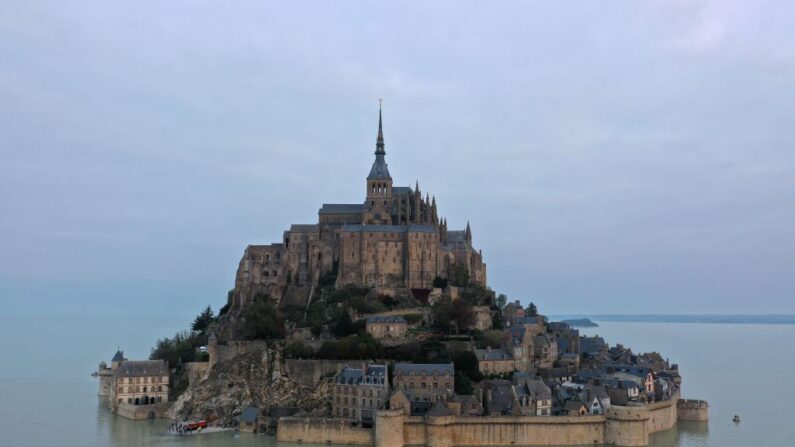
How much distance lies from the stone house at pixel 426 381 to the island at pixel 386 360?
0.09m

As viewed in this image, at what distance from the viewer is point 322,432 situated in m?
45.7

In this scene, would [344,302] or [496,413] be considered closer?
[496,413]

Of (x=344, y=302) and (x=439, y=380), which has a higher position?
(x=344, y=302)

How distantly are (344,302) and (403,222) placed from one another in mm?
11091

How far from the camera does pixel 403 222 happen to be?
69.6 metres

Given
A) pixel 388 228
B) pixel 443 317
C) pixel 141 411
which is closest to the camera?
pixel 141 411

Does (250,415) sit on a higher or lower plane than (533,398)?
lower

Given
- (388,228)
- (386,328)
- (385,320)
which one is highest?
(388,228)

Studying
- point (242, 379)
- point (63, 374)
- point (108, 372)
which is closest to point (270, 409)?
point (242, 379)

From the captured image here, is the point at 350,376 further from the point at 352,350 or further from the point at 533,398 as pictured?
the point at 533,398

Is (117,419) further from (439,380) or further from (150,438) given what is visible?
(439,380)

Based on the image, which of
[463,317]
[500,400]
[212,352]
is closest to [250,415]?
[212,352]

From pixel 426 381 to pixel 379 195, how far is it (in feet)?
84.7

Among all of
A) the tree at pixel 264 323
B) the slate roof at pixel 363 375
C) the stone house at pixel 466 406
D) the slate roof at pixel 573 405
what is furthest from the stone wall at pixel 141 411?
the slate roof at pixel 573 405
